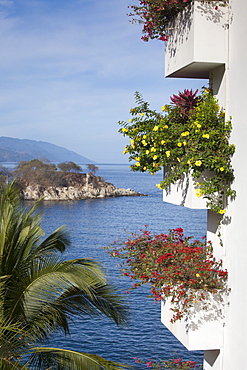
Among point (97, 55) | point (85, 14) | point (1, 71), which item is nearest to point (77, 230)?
point (85, 14)

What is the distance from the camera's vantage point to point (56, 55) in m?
104

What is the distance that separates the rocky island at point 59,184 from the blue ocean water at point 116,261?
13.3 ft

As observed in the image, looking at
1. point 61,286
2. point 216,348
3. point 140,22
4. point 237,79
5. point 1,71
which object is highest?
point 1,71

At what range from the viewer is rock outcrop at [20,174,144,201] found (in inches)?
3223

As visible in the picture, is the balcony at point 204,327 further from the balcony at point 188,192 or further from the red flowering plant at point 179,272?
the balcony at point 188,192

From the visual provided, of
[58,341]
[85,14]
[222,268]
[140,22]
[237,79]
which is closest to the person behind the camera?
[237,79]

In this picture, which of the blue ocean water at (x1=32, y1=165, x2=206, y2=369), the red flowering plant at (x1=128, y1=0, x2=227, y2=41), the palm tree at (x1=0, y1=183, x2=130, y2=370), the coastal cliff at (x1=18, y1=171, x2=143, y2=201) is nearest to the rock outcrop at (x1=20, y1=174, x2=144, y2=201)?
the coastal cliff at (x1=18, y1=171, x2=143, y2=201)

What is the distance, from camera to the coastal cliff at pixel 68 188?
82.4 meters

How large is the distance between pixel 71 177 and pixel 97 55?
25537 mm

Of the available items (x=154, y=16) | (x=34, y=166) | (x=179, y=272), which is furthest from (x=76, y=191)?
(x=179, y=272)

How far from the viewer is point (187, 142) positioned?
215 inches

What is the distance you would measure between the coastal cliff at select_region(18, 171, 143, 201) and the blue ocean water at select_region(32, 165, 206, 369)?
3.78 meters

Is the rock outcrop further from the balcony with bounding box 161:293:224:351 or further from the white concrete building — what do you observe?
the balcony with bounding box 161:293:224:351

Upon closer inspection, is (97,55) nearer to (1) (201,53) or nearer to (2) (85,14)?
(2) (85,14)
